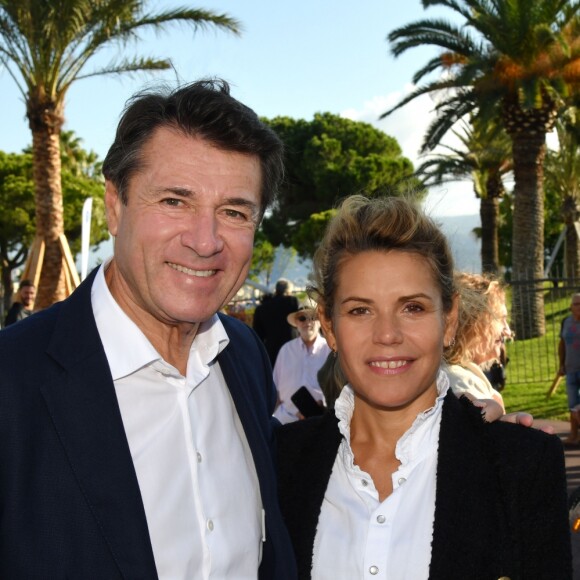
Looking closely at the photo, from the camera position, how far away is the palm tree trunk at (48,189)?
44.1ft

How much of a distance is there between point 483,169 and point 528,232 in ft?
21.0

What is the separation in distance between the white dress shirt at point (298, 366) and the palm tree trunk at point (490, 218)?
1649cm

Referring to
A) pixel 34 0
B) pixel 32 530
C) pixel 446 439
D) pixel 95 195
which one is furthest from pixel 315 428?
pixel 95 195

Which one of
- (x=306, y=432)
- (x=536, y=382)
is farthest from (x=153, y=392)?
(x=536, y=382)

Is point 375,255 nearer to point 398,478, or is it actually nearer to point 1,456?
point 398,478

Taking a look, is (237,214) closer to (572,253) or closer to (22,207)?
(572,253)

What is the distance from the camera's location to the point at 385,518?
2158 mm

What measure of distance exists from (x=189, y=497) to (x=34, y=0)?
12279 millimetres

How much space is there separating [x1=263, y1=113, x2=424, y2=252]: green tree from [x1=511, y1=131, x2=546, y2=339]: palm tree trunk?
28.1 meters

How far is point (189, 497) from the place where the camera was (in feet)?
6.93

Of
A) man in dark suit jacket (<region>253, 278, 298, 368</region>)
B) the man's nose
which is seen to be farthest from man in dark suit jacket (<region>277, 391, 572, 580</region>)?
man in dark suit jacket (<region>253, 278, 298, 368</region>)

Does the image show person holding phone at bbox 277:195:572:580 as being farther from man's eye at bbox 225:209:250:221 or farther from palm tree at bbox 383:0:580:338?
palm tree at bbox 383:0:580:338

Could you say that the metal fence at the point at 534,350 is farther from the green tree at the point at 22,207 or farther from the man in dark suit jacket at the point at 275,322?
the green tree at the point at 22,207

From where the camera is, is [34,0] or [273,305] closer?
[273,305]
